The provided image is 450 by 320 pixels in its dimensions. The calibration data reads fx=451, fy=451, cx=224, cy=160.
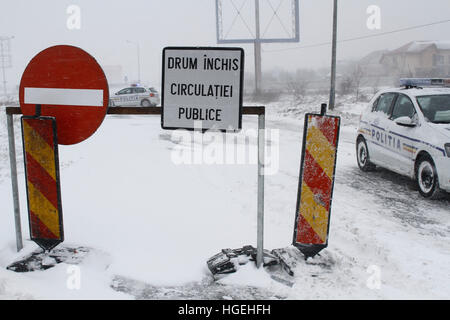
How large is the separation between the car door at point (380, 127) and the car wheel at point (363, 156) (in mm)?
185

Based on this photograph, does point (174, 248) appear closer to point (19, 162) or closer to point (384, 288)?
point (384, 288)

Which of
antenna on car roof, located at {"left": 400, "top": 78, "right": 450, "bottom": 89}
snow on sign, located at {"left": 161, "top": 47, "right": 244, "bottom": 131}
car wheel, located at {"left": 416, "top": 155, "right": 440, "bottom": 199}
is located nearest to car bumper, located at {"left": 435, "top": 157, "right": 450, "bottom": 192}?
car wheel, located at {"left": 416, "top": 155, "right": 440, "bottom": 199}

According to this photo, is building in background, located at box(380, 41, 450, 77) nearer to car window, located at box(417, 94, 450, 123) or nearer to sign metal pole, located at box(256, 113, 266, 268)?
car window, located at box(417, 94, 450, 123)

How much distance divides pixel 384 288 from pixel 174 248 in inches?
77.9

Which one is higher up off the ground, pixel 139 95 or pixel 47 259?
pixel 139 95

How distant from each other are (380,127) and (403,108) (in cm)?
62

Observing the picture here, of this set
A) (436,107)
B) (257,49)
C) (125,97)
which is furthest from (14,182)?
(257,49)

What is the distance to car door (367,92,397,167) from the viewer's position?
8.31m

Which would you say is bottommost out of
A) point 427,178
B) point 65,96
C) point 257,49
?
point 427,178

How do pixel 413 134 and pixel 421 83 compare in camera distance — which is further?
pixel 421 83

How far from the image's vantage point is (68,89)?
154 inches

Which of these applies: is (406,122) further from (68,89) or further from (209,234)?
(68,89)
